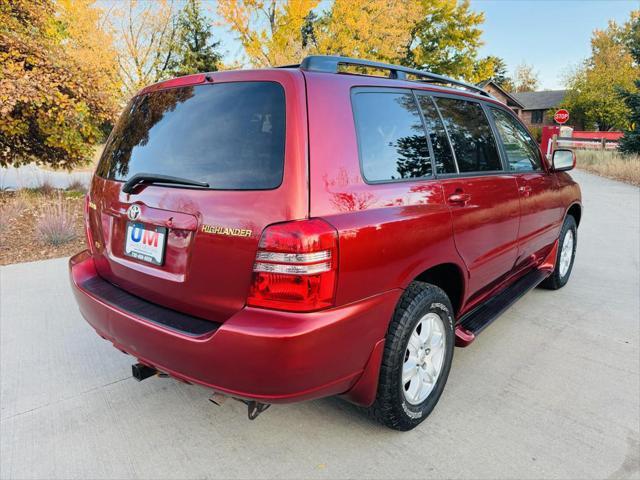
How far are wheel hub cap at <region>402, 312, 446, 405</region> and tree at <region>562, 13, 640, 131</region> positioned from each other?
140 feet

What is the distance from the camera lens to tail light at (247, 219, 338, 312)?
1.73 metres

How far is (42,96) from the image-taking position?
6941 mm

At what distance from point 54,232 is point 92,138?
3153 millimetres

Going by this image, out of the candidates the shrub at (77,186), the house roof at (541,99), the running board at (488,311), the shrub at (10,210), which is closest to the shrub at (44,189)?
the shrub at (77,186)

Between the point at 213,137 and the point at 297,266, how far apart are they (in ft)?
2.45

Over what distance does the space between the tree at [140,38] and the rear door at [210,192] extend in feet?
66.4

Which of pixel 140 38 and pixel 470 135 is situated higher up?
pixel 140 38

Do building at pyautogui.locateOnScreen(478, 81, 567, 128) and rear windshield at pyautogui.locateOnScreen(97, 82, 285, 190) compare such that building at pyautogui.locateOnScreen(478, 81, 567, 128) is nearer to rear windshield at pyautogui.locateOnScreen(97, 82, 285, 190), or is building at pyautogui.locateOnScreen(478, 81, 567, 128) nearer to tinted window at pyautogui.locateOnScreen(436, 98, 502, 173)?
tinted window at pyautogui.locateOnScreen(436, 98, 502, 173)

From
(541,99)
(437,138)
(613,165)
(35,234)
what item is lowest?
(35,234)

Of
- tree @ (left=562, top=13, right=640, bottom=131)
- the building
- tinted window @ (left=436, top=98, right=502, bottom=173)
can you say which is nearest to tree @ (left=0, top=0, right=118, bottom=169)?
tinted window @ (left=436, top=98, right=502, bottom=173)

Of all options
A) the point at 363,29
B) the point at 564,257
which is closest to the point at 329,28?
the point at 363,29

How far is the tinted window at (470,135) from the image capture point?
2.76 meters

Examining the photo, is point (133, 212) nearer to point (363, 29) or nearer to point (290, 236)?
point (290, 236)

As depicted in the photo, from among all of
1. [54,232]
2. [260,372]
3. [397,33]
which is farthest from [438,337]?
[397,33]
